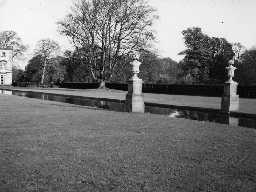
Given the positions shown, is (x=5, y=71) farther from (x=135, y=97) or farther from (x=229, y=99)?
(x=229, y=99)

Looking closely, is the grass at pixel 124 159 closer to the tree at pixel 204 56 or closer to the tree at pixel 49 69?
the tree at pixel 204 56

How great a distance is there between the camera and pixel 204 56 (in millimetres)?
64625

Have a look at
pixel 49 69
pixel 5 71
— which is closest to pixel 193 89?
pixel 49 69

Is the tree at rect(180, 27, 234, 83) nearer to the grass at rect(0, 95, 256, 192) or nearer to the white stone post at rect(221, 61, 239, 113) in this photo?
the white stone post at rect(221, 61, 239, 113)

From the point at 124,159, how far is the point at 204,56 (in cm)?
6129

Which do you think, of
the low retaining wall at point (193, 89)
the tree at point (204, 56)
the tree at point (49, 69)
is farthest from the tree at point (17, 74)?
the tree at point (204, 56)

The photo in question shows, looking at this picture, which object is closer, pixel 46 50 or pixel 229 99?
pixel 229 99

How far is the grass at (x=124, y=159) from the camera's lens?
14.8ft

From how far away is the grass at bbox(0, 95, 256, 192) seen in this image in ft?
14.8

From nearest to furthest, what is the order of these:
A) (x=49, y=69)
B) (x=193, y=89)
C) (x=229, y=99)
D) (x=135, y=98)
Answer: (x=135, y=98) → (x=229, y=99) → (x=193, y=89) → (x=49, y=69)

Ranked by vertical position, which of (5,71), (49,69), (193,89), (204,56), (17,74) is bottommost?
(193,89)

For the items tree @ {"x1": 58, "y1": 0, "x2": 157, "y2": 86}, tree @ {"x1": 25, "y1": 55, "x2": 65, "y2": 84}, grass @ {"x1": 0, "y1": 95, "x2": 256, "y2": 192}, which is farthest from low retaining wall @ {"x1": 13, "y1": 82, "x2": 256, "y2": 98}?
grass @ {"x1": 0, "y1": 95, "x2": 256, "y2": 192}

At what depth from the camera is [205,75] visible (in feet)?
204

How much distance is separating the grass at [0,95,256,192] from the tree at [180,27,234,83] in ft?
176
